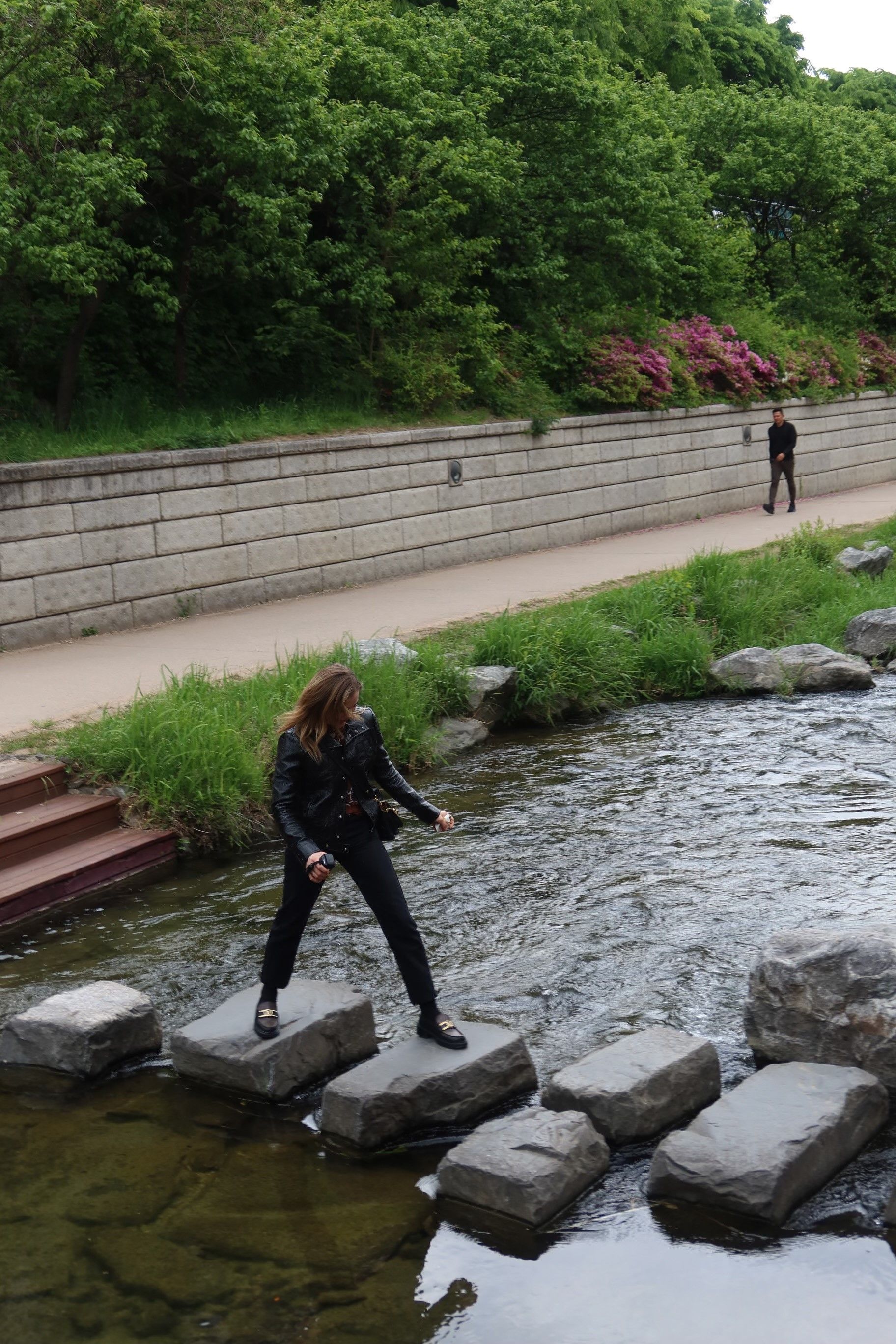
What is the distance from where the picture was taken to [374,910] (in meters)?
5.34

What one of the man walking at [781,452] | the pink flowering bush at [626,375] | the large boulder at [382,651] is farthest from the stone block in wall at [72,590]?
the man walking at [781,452]

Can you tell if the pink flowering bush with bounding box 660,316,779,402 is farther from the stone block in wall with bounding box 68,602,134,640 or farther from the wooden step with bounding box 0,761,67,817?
the wooden step with bounding box 0,761,67,817

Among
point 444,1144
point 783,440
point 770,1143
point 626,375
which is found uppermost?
point 626,375

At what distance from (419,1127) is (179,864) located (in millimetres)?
3395

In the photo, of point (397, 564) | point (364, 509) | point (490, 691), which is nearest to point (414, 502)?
point (397, 564)

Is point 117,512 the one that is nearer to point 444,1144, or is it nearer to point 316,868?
point 316,868

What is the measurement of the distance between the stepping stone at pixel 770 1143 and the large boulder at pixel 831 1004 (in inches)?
12.1

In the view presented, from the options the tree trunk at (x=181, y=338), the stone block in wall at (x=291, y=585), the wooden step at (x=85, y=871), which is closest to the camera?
the wooden step at (x=85, y=871)

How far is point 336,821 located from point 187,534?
8.69 meters

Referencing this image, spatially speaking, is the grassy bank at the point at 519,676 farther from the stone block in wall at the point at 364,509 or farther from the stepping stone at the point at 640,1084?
the stepping stone at the point at 640,1084

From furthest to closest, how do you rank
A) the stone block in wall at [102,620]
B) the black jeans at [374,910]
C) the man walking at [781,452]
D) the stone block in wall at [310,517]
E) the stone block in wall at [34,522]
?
the man walking at [781,452] < the stone block in wall at [310,517] < the stone block in wall at [102,620] < the stone block in wall at [34,522] < the black jeans at [374,910]

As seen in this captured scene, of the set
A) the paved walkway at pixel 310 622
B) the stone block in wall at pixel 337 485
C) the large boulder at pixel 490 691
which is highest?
the stone block in wall at pixel 337 485

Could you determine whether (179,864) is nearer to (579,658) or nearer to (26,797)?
(26,797)

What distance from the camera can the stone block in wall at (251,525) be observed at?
45.7 feet
